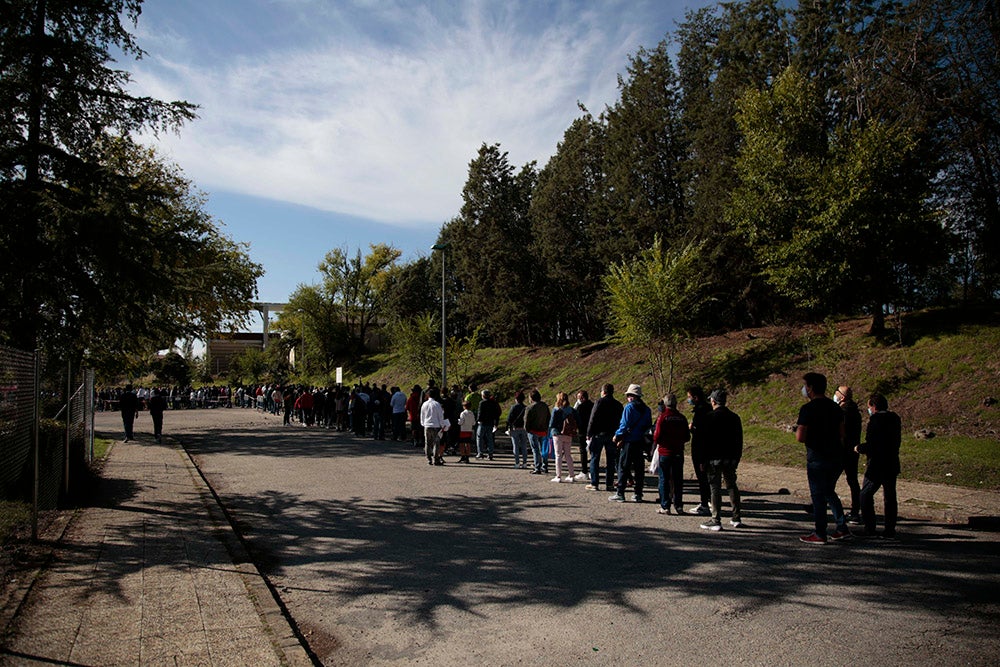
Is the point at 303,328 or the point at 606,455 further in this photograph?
the point at 303,328

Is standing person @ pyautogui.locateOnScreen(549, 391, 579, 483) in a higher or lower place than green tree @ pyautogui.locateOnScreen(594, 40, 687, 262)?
lower

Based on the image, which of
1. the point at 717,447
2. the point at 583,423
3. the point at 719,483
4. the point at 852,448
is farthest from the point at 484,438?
the point at 852,448

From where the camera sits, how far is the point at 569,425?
11984 mm

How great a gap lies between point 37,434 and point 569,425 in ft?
26.5

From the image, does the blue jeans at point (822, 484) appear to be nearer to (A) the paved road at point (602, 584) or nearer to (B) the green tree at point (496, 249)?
(A) the paved road at point (602, 584)

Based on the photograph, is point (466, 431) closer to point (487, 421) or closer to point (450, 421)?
point (487, 421)

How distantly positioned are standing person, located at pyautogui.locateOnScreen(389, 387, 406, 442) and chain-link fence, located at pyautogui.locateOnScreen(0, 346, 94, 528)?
30.1 ft

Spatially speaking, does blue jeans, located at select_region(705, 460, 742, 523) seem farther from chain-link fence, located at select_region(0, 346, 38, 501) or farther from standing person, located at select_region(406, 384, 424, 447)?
standing person, located at select_region(406, 384, 424, 447)

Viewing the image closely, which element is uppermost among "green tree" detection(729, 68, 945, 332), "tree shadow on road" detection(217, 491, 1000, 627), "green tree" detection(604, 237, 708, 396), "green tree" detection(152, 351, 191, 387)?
"green tree" detection(729, 68, 945, 332)

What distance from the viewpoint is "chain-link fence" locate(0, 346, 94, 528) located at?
21.2 ft

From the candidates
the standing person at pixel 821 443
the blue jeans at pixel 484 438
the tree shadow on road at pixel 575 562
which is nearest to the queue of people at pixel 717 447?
the standing person at pixel 821 443

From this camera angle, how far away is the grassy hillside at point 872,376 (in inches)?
525

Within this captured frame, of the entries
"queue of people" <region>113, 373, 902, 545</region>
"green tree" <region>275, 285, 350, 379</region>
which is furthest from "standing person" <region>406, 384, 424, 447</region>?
"green tree" <region>275, 285, 350, 379</region>

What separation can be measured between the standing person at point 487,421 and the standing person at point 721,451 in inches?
320
